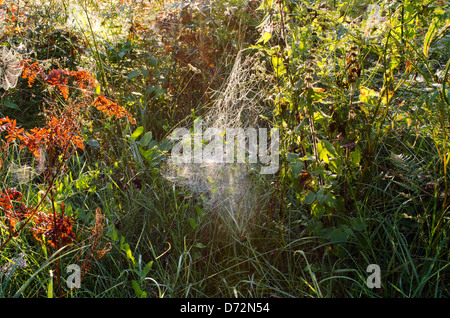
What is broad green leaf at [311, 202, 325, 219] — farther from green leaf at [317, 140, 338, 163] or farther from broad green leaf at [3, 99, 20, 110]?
broad green leaf at [3, 99, 20, 110]

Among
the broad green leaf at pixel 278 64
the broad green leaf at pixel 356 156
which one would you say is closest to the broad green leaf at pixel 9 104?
the broad green leaf at pixel 278 64

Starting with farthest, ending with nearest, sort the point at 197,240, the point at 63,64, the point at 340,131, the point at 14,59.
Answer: the point at 63,64 → the point at 14,59 → the point at 197,240 → the point at 340,131

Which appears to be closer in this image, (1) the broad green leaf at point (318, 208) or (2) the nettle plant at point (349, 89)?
(2) the nettle plant at point (349, 89)

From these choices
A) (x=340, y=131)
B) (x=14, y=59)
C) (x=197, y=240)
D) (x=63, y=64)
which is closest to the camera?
(x=340, y=131)

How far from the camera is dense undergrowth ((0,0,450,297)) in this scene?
145cm

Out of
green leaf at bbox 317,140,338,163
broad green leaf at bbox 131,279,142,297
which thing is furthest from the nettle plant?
broad green leaf at bbox 131,279,142,297

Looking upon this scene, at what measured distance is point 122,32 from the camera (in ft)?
9.00

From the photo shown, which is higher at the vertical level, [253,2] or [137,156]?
[253,2]

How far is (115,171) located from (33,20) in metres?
1.54

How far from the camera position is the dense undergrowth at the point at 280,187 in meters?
1.45

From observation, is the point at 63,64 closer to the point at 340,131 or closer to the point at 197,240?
the point at 197,240

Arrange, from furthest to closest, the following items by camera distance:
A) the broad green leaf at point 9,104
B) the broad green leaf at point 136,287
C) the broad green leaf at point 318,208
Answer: the broad green leaf at point 9,104
the broad green leaf at point 318,208
the broad green leaf at point 136,287

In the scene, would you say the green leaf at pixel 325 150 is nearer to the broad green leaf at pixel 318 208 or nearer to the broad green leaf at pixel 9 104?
the broad green leaf at pixel 318 208
